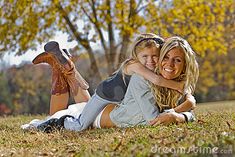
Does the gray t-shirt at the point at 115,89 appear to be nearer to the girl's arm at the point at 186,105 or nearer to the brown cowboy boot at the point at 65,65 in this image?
the girl's arm at the point at 186,105

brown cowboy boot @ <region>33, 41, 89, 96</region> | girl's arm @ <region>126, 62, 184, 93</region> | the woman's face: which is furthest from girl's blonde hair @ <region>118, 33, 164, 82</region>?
brown cowboy boot @ <region>33, 41, 89, 96</region>

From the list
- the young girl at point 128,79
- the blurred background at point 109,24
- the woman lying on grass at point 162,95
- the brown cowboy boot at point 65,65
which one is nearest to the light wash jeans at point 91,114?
the young girl at point 128,79

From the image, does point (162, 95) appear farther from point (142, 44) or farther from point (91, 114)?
point (91, 114)

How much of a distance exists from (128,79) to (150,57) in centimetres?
29

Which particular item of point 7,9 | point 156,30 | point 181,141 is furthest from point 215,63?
point 181,141

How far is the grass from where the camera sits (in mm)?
2553

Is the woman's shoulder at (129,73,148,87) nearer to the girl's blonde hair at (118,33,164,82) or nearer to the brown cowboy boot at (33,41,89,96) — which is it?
the girl's blonde hair at (118,33,164,82)

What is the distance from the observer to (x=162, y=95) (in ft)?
13.1

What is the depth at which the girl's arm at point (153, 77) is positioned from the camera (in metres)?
3.96

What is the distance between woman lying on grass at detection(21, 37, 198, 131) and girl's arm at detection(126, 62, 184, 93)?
3cm

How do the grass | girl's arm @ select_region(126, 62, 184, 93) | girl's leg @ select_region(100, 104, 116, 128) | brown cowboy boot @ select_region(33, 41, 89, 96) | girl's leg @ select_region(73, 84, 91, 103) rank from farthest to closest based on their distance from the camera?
1. girl's leg @ select_region(73, 84, 91, 103)
2. brown cowboy boot @ select_region(33, 41, 89, 96)
3. girl's leg @ select_region(100, 104, 116, 128)
4. girl's arm @ select_region(126, 62, 184, 93)
5. the grass

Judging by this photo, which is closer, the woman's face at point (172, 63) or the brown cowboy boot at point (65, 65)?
the woman's face at point (172, 63)

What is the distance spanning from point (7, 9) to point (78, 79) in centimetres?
396

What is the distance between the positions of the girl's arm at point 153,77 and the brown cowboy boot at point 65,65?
1.21 meters
